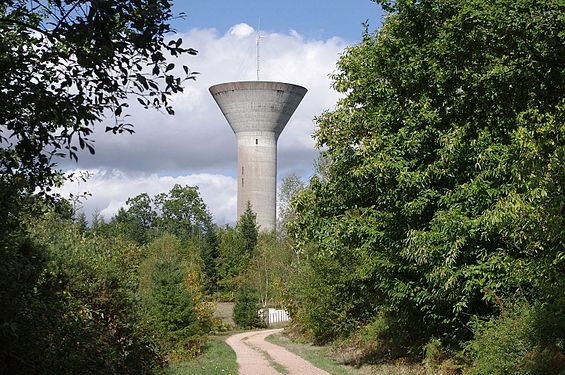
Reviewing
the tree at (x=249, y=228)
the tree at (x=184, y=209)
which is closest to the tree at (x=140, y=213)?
the tree at (x=184, y=209)

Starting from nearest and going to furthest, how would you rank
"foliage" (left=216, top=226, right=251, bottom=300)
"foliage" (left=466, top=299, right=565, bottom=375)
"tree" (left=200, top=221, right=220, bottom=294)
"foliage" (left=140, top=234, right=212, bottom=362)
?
"foliage" (left=466, top=299, right=565, bottom=375), "foliage" (left=140, top=234, right=212, bottom=362), "foliage" (left=216, top=226, right=251, bottom=300), "tree" (left=200, top=221, right=220, bottom=294)

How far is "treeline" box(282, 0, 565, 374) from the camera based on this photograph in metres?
11.0

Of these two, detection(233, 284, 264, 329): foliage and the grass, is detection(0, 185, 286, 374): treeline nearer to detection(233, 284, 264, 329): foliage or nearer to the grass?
the grass

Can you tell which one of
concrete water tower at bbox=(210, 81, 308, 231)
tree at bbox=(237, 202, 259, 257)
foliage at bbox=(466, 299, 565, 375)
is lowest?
foliage at bbox=(466, 299, 565, 375)

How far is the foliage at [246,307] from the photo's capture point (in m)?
51.6

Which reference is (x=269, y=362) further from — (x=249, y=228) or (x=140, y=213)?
(x=140, y=213)

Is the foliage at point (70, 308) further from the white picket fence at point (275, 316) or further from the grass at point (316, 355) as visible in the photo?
the white picket fence at point (275, 316)

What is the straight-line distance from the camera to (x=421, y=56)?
48.4ft

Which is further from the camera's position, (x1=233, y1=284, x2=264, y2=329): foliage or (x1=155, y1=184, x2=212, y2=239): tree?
(x1=155, y1=184, x2=212, y2=239): tree

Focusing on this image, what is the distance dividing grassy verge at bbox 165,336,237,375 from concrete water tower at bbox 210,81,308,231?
46.1 metres

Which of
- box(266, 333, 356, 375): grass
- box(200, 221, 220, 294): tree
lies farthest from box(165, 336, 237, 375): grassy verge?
box(200, 221, 220, 294): tree

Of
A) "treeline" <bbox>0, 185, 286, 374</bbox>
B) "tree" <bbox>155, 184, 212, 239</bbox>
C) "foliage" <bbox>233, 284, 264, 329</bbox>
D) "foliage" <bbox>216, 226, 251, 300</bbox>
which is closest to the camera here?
"treeline" <bbox>0, 185, 286, 374</bbox>

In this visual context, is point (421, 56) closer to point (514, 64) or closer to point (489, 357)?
point (514, 64)

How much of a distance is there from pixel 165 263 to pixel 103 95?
22.7 meters
